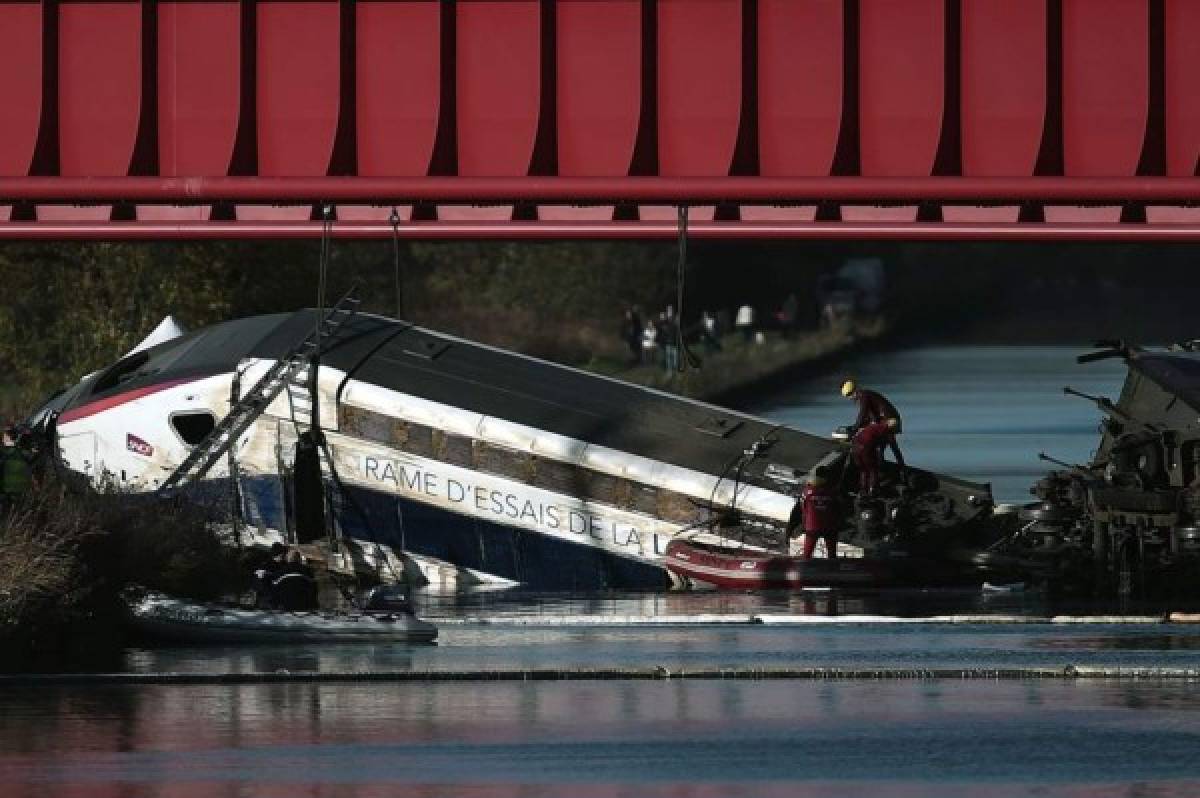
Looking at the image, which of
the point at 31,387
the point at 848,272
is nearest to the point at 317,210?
the point at 31,387

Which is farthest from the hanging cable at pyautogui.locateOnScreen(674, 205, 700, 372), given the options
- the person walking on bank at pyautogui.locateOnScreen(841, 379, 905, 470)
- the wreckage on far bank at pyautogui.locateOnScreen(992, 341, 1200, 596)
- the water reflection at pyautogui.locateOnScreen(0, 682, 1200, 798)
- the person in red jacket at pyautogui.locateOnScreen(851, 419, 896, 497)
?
the person walking on bank at pyautogui.locateOnScreen(841, 379, 905, 470)

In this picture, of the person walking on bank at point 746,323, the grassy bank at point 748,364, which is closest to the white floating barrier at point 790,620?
the grassy bank at point 748,364

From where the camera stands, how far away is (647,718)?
72.7 feet

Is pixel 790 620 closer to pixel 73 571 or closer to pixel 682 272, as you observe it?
pixel 682 272

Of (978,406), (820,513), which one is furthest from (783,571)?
(978,406)

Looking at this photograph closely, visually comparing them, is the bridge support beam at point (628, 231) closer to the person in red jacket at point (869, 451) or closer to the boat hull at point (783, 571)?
the boat hull at point (783, 571)

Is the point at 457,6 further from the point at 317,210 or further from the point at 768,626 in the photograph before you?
the point at 768,626

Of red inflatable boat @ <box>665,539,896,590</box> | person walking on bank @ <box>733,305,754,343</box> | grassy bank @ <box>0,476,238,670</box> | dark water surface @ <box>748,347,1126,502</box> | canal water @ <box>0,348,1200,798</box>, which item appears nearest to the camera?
canal water @ <box>0,348,1200,798</box>

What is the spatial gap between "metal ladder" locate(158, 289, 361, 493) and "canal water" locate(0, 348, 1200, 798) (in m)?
5.19

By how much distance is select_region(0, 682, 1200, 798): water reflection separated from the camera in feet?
60.9

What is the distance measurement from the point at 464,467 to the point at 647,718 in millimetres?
15305

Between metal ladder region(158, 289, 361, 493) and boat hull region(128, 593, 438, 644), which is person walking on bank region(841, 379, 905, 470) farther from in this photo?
boat hull region(128, 593, 438, 644)

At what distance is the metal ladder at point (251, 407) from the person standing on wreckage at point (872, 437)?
20.7ft

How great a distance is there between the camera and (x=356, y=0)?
3080 cm
